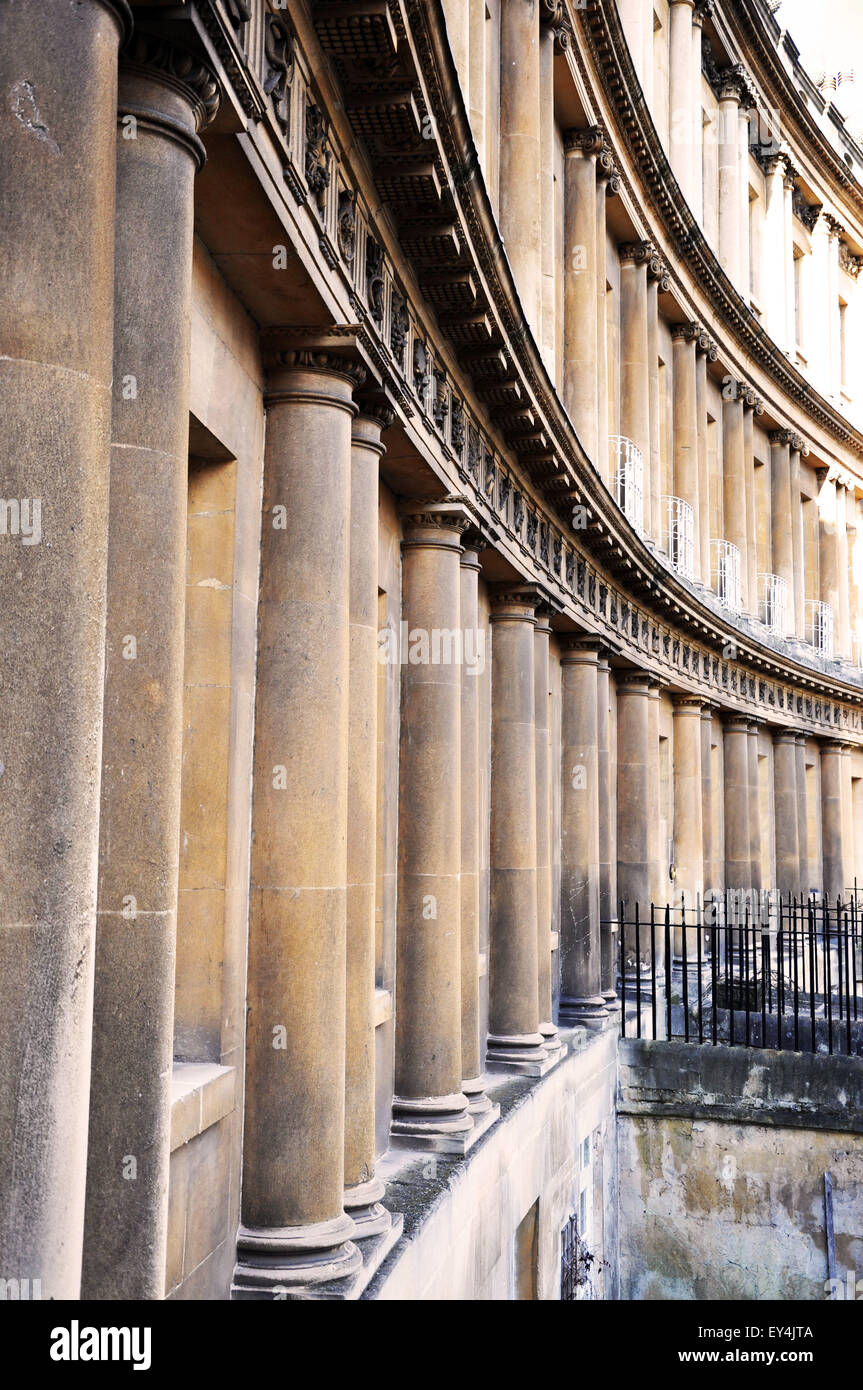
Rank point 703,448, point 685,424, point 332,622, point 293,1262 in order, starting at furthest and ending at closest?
point 703,448 < point 685,424 < point 332,622 < point 293,1262

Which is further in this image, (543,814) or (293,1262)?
(543,814)

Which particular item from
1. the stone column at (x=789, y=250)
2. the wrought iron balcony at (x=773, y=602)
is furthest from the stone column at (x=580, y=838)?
the stone column at (x=789, y=250)

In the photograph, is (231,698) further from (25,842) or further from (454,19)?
(454,19)

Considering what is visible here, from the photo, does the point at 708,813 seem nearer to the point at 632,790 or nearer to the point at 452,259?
the point at 632,790

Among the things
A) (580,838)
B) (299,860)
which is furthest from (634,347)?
(299,860)

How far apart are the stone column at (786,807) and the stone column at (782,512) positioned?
2939 mm

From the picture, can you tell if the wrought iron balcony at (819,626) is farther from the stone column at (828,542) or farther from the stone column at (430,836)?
the stone column at (430,836)

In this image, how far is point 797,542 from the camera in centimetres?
3381

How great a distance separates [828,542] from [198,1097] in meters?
33.5

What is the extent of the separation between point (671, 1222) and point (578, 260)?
12702mm

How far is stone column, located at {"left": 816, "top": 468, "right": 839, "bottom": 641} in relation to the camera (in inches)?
1419

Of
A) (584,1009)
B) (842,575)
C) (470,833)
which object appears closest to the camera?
(470,833)

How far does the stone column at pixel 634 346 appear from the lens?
2200 cm

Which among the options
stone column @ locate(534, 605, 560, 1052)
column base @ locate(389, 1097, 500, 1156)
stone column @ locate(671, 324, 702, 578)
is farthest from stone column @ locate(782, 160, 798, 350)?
column base @ locate(389, 1097, 500, 1156)
